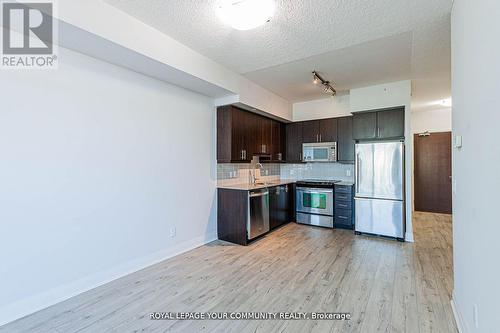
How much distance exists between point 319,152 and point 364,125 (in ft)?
3.59

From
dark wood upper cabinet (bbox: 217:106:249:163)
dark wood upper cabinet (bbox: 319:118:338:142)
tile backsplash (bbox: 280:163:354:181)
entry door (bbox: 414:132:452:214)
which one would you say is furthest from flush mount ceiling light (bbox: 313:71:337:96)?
entry door (bbox: 414:132:452:214)

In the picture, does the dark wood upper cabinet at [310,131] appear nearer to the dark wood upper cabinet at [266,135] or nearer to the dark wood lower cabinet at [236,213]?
the dark wood upper cabinet at [266,135]

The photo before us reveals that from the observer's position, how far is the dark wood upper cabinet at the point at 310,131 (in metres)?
5.54

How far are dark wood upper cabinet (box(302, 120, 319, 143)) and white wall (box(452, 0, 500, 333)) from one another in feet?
11.0

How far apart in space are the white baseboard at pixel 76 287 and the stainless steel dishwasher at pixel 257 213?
3.70 feet

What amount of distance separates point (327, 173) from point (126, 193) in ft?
14.2

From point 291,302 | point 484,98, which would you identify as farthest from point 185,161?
point 484,98

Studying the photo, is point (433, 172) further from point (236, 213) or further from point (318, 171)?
point (236, 213)

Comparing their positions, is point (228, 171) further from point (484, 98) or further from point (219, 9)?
point (484, 98)

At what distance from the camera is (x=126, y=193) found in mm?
3055

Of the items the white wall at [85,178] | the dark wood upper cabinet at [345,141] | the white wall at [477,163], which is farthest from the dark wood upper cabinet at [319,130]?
the white wall at [477,163]

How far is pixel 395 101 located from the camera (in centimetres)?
437

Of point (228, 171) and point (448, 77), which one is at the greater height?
point (448, 77)

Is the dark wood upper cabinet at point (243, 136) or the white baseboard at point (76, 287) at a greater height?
the dark wood upper cabinet at point (243, 136)
